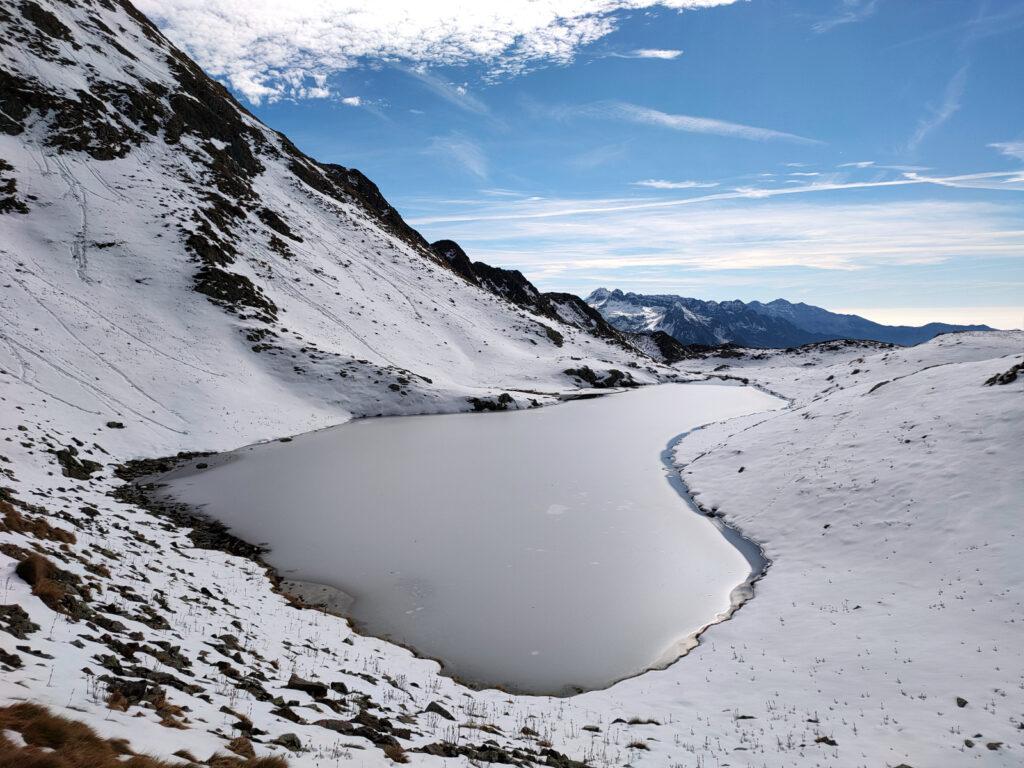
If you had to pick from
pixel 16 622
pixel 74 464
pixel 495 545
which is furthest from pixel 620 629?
pixel 74 464

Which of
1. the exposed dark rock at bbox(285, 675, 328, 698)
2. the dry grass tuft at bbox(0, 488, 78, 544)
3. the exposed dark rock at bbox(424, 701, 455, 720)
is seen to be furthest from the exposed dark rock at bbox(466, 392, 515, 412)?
the exposed dark rock at bbox(285, 675, 328, 698)

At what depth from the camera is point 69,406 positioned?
31453 millimetres

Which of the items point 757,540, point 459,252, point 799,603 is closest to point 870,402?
point 757,540

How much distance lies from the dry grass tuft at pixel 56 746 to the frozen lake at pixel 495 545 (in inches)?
361

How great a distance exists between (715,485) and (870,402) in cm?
1146

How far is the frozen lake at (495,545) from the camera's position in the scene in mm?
15438

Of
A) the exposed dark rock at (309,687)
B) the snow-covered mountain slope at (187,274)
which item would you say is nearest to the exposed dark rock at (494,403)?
the snow-covered mountain slope at (187,274)

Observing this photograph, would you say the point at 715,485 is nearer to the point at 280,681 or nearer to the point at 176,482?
the point at 280,681

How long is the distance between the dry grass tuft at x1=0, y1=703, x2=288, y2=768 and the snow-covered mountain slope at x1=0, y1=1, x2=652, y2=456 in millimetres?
33356

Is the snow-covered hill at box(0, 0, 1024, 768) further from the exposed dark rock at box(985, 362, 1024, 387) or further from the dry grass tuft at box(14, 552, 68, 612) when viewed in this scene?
the exposed dark rock at box(985, 362, 1024, 387)

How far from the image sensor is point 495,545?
21.9 m

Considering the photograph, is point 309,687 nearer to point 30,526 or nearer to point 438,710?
point 438,710

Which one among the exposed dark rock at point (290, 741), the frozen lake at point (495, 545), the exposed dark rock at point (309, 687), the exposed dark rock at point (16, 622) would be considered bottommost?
the frozen lake at point (495, 545)

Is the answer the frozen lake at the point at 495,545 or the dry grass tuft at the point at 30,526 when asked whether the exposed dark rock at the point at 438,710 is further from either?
the dry grass tuft at the point at 30,526
